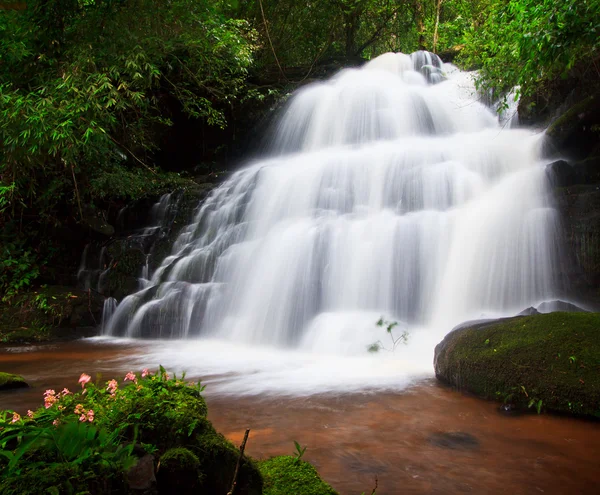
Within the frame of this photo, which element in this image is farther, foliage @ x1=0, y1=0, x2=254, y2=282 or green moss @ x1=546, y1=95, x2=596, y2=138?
green moss @ x1=546, y1=95, x2=596, y2=138

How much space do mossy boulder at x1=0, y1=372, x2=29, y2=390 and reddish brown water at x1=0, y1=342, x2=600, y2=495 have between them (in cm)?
18

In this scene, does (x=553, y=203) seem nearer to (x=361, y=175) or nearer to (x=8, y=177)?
(x=361, y=175)

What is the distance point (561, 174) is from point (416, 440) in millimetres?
6514

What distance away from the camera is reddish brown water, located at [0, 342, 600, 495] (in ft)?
9.76

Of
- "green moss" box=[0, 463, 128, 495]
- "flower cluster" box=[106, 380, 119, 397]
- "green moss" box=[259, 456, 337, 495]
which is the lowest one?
"green moss" box=[259, 456, 337, 495]

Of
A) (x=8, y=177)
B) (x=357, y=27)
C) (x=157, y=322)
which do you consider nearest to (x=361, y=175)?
(x=157, y=322)

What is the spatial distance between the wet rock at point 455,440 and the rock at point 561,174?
6072mm

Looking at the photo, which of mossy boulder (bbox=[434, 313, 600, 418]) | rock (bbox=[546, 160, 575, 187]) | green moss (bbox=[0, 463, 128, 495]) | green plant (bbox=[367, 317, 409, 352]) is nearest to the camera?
green moss (bbox=[0, 463, 128, 495])

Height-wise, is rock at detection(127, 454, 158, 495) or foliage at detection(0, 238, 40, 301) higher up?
foliage at detection(0, 238, 40, 301)

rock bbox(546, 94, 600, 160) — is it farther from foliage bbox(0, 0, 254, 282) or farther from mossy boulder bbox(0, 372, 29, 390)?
mossy boulder bbox(0, 372, 29, 390)

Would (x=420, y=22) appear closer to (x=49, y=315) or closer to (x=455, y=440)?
(x=49, y=315)

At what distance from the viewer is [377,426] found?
157 inches

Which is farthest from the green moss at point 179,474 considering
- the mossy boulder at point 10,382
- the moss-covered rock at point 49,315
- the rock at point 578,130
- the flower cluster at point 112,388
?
the rock at point 578,130

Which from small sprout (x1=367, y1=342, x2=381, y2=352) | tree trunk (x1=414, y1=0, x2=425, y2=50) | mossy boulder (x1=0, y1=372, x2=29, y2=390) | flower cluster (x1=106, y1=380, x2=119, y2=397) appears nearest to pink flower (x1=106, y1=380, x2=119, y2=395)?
flower cluster (x1=106, y1=380, x2=119, y2=397)
